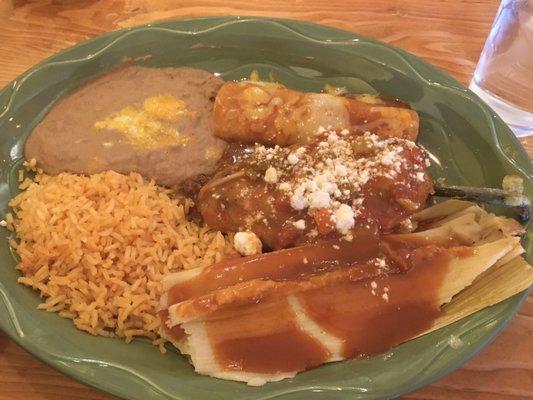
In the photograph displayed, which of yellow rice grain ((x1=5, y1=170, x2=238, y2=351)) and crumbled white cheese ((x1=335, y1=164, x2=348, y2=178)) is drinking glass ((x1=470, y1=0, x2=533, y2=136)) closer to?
crumbled white cheese ((x1=335, y1=164, x2=348, y2=178))

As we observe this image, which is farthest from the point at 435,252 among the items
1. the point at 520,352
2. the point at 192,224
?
the point at 192,224

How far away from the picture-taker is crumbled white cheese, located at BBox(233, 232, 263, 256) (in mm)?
1787

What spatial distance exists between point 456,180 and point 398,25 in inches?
40.0

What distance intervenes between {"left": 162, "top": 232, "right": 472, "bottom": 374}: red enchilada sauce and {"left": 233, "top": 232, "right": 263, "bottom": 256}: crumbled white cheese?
11cm

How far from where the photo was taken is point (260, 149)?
→ 1997 mm

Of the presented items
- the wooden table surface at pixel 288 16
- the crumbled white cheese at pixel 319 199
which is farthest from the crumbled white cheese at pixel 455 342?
the wooden table surface at pixel 288 16

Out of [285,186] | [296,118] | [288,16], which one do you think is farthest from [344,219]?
[288,16]

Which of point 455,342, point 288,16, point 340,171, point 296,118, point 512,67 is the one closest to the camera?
point 455,342

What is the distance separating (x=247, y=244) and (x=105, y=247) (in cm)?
46

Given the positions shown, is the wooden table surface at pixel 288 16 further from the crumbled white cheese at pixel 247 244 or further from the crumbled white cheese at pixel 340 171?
the crumbled white cheese at pixel 247 244

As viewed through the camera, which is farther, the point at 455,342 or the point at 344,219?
the point at 344,219

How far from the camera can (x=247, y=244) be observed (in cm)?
179

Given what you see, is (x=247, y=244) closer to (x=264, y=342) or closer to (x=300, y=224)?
(x=300, y=224)

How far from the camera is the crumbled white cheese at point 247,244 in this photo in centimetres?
179
